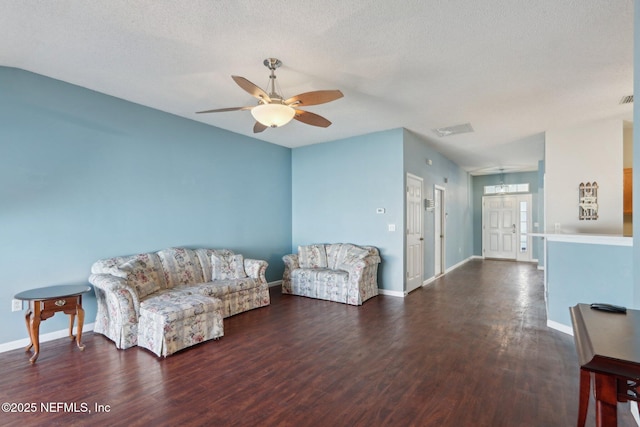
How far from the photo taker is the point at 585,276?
11.1 ft

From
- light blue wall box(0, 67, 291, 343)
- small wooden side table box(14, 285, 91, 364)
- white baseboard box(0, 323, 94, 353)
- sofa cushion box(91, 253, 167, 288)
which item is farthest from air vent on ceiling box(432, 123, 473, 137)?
white baseboard box(0, 323, 94, 353)

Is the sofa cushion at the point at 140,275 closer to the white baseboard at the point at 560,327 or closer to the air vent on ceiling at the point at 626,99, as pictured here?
the white baseboard at the point at 560,327

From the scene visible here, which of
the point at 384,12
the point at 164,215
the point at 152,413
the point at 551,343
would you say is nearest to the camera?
the point at 152,413

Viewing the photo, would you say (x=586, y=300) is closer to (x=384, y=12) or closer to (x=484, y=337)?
(x=484, y=337)

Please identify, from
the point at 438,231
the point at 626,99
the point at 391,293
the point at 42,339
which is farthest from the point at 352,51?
the point at 438,231

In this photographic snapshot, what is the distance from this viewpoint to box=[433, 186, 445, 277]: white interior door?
7031 mm

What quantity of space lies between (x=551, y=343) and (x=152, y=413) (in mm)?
3757

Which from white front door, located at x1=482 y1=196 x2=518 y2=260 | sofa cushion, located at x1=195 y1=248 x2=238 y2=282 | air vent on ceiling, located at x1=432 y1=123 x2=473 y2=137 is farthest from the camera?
white front door, located at x1=482 y1=196 x2=518 y2=260

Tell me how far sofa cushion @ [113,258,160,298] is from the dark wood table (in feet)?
12.5

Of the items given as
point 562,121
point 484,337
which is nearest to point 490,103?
point 562,121

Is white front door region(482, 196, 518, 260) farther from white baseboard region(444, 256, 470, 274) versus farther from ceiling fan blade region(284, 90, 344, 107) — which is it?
ceiling fan blade region(284, 90, 344, 107)

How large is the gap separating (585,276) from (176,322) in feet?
14.2

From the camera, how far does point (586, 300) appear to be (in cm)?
338

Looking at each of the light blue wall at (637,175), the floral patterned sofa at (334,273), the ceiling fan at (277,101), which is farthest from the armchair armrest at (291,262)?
the light blue wall at (637,175)
